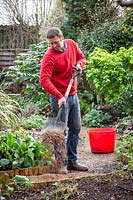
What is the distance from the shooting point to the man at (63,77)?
16.0ft

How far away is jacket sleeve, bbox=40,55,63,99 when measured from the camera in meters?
4.82

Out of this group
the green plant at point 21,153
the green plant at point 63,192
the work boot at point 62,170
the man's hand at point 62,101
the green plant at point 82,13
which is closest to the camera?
→ the green plant at point 63,192

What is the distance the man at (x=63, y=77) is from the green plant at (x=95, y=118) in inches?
127

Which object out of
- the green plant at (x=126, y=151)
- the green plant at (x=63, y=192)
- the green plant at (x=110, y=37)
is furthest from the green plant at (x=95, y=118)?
the green plant at (x=63, y=192)

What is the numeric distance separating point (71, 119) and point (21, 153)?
2.59 ft

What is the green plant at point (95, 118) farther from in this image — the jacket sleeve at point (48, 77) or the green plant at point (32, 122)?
the jacket sleeve at point (48, 77)

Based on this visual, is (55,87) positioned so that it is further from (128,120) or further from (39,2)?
(39,2)

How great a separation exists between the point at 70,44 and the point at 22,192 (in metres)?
1.85

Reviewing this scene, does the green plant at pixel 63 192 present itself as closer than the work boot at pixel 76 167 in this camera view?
Yes

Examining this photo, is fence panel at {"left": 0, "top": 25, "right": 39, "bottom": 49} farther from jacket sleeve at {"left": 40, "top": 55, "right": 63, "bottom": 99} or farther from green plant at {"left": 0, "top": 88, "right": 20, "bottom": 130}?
jacket sleeve at {"left": 40, "top": 55, "right": 63, "bottom": 99}

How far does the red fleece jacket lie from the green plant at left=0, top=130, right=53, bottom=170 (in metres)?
0.59

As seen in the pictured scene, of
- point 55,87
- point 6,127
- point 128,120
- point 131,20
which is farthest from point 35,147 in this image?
point 131,20

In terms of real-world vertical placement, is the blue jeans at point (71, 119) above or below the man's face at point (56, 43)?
below

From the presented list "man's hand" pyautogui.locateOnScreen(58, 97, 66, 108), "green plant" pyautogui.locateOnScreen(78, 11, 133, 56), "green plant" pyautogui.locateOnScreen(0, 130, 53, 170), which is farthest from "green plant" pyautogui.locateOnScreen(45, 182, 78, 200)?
"green plant" pyautogui.locateOnScreen(78, 11, 133, 56)
